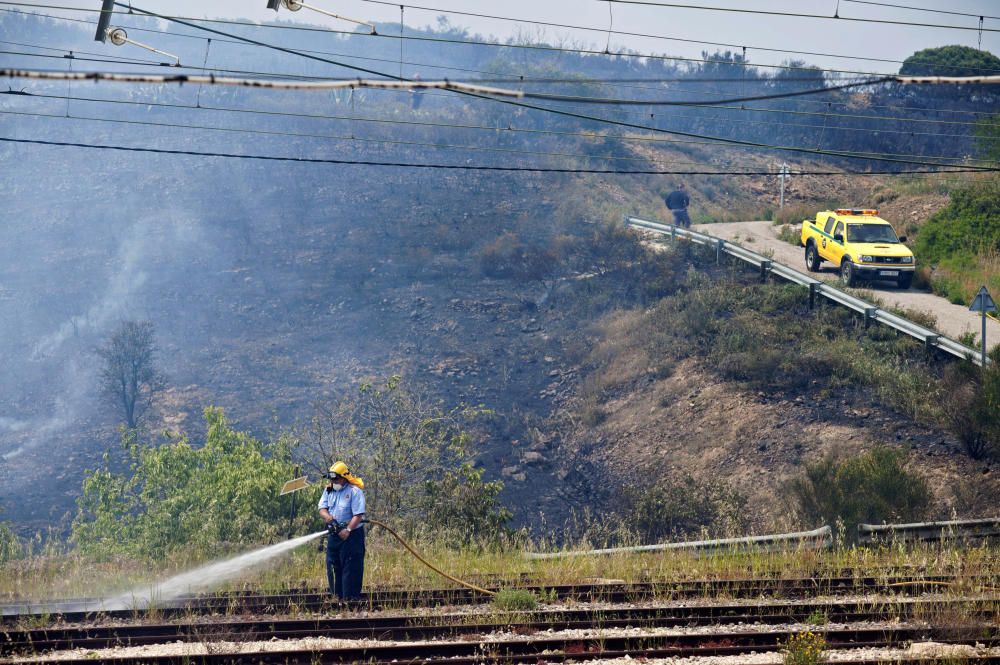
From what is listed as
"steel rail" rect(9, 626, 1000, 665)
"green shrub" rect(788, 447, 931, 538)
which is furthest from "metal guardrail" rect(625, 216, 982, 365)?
"steel rail" rect(9, 626, 1000, 665)

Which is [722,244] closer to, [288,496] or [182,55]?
[288,496]

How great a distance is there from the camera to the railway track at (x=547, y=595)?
11.5 meters

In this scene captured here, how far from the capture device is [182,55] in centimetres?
8481

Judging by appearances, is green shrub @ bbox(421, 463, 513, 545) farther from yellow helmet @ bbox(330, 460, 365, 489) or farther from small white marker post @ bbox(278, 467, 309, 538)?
yellow helmet @ bbox(330, 460, 365, 489)

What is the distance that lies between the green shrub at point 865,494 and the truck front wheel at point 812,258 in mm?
13406

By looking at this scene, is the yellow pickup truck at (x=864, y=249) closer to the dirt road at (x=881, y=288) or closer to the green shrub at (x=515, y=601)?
the dirt road at (x=881, y=288)

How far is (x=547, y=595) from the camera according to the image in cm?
1214

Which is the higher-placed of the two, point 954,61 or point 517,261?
point 954,61

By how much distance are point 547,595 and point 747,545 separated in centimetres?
422

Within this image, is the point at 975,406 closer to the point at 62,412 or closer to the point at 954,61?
the point at 62,412

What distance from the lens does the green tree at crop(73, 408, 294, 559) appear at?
16078 millimetres

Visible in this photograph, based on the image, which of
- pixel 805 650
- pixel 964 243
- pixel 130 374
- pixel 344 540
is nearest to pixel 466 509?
pixel 344 540

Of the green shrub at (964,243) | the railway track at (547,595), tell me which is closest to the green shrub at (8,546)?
the railway track at (547,595)

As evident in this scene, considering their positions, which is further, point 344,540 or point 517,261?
point 517,261
